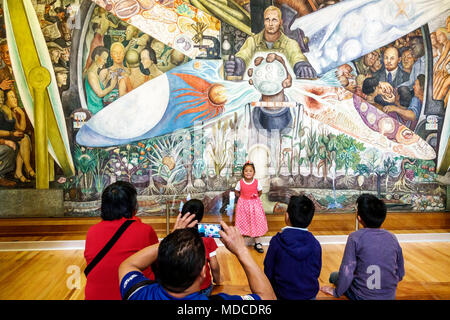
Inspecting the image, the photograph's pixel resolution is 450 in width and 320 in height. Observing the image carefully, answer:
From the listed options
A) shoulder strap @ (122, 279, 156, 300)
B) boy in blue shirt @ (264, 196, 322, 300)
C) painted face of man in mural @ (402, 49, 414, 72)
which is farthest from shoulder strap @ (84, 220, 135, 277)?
painted face of man in mural @ (402, 49, 414, 72)

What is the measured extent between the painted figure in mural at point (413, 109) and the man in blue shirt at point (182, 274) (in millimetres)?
5623

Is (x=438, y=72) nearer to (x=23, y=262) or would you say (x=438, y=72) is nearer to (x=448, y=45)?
(x=448, y=45)

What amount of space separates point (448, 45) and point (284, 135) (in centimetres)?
376

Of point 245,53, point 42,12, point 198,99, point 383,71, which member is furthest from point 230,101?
point 42,12

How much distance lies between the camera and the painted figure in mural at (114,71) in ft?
17.1

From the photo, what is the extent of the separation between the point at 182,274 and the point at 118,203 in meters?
0.94

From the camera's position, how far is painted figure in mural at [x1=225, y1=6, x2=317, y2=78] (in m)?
5.43

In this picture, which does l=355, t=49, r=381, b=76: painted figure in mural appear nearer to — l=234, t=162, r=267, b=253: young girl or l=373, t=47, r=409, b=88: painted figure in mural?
l=373, t=47, r=409, b=88: painted figure in mural

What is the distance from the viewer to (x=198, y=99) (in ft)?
17.9

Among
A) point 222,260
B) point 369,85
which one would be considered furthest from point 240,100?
point 222,260

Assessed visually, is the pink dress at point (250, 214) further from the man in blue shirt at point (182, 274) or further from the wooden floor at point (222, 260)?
the man in blue shirt at point (182, 274)

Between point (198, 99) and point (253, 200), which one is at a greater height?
point (198, 99)

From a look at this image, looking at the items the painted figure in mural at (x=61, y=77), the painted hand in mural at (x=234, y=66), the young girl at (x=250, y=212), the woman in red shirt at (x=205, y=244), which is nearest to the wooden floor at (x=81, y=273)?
the young girl at (x=250, y=212)

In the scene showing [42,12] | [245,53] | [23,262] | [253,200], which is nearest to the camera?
[23,262]
